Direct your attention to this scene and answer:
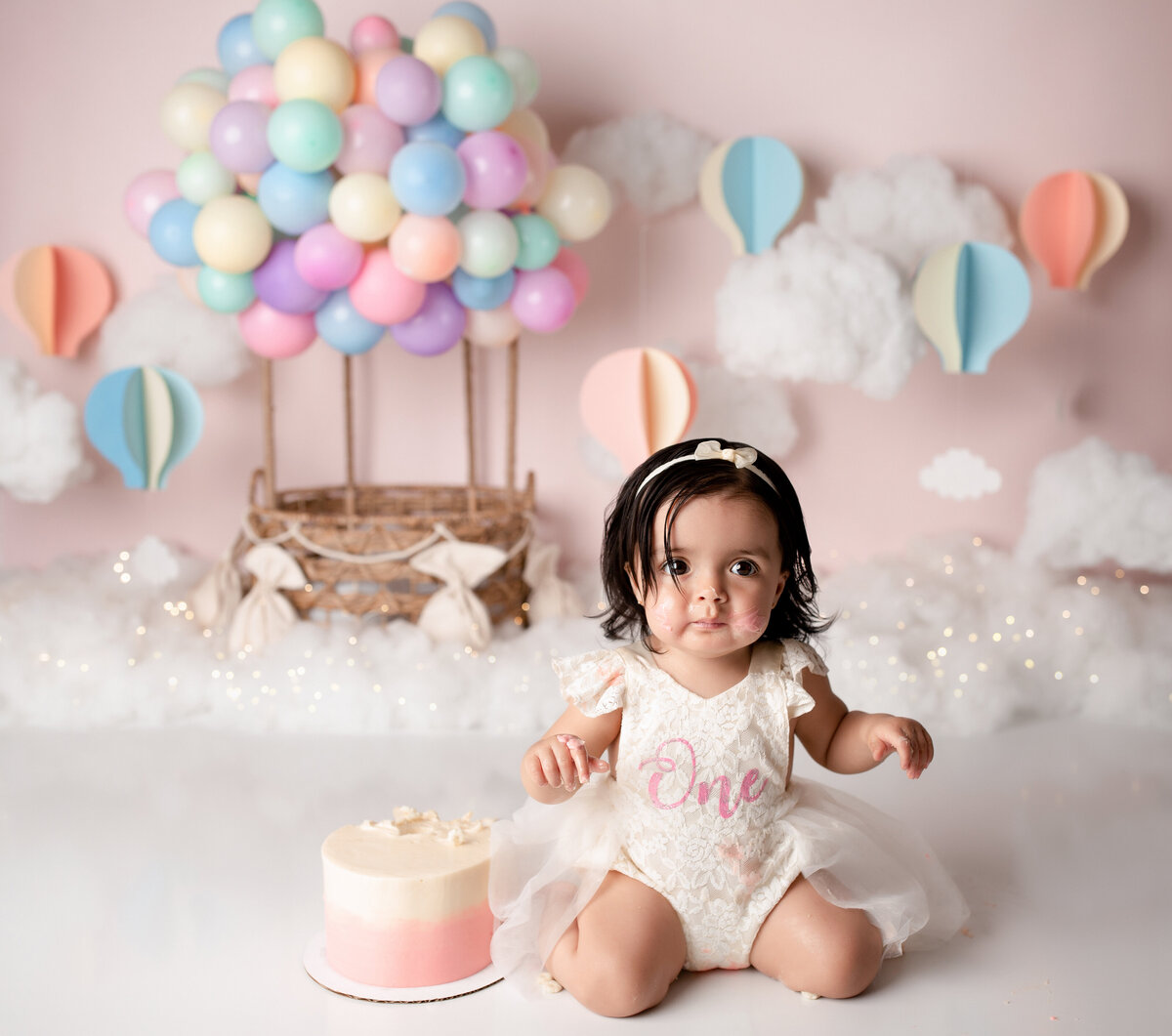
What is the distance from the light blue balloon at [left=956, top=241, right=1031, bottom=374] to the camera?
2.36 metres

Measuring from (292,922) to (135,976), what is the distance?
7.4 inches

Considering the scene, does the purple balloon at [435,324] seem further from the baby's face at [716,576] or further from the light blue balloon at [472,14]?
the baby's face at [716,576]

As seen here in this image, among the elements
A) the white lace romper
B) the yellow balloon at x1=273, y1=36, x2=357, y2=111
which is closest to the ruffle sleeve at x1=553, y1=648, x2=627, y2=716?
the white lace romper

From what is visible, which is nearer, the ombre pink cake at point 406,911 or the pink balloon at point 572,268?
the ombre pink cake at point 406,911

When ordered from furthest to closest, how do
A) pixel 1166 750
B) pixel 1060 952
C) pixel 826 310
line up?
pixel 826 310 < pixel 1166 750 < pixel 1060 952

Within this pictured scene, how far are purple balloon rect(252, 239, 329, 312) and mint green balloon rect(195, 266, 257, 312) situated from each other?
2 centimetres

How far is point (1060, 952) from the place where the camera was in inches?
54.9

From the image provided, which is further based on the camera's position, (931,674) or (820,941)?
(931,674)

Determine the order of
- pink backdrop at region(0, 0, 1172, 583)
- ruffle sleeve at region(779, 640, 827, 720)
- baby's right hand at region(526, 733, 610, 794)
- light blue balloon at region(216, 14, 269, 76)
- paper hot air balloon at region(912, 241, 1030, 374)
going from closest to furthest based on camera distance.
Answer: baby's right hand at region(526, 733, 610, 794)
ruffle sleeve at region(779, 640, 827, 720)
light blue balloon at region(216, 14, 269, 76)
paper hot air balloon at region(912, 241, 1030, 374)
pink backdrop at region(0, 0, 1172, 583)

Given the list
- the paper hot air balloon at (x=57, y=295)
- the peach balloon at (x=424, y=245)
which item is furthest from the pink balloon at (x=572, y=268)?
the paper hot air balloon at (x=57, y=295)

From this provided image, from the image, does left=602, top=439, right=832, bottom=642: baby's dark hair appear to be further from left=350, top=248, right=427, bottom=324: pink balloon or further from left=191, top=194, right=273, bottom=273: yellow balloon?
left=191, top=194, right=273, bottom=273: yellow balloon

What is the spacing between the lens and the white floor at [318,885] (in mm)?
1256

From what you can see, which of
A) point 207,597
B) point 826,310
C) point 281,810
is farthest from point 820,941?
point 207,597

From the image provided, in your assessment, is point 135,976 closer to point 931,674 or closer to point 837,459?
point 931,674
